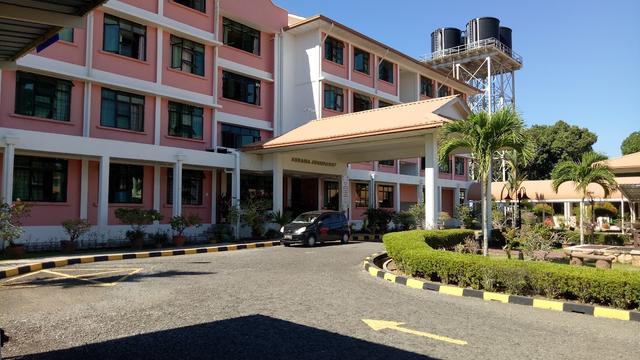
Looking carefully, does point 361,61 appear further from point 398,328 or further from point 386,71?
point 398,328

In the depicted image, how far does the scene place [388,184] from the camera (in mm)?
36250

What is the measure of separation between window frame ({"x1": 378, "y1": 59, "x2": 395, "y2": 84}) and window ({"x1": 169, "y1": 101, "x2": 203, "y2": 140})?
15330 mm

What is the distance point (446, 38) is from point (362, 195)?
23.2 metres

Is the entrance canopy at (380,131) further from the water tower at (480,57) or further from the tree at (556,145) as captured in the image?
the tree at (556,145)

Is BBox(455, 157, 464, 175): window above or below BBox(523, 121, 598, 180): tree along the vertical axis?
below

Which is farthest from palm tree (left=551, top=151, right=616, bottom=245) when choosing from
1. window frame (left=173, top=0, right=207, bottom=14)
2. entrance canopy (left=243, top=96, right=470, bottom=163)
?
window frame (left=173, top=0, right=207, bottom=14)

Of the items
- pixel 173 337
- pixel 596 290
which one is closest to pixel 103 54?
pixel 173 337

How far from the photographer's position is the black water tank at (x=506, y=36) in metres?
48.7

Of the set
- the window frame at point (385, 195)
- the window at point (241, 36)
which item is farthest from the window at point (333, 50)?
the window frame at point (385, 195)

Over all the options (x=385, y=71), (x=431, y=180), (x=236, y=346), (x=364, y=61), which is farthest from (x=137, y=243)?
(x=385, y=71)

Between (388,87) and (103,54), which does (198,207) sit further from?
(388,87)

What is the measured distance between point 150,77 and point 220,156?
181 inches

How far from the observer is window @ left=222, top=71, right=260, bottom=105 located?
86.2 feet

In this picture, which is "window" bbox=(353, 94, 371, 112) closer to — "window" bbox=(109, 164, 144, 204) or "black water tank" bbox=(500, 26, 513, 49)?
"window" bbox=(109, 164, 144, 204)
